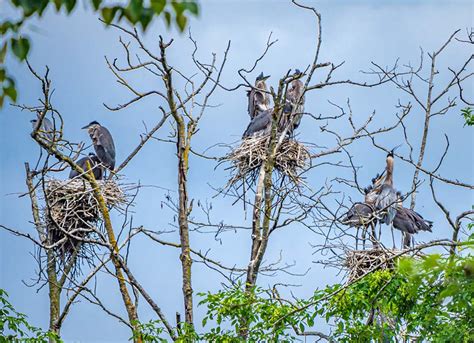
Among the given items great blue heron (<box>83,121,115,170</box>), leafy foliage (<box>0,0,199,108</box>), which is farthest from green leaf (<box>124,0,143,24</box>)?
great blue heron (<box>83,121,115,170</box>)

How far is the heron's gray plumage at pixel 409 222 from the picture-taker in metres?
15.4

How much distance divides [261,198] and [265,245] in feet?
2.43

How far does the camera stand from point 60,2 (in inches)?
149

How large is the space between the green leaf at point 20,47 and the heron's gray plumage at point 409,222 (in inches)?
473

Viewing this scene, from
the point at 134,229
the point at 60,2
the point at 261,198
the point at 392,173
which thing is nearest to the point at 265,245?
the point at 261,198

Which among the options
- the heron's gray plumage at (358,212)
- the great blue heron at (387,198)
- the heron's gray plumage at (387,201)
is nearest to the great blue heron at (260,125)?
the heron's gray plumage at (358,212)

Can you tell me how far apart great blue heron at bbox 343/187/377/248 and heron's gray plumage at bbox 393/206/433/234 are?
0.42m

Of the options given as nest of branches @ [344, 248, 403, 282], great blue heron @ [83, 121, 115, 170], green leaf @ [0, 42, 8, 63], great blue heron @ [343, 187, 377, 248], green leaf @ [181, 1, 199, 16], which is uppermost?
great blue heron @ [83, 121, 115, 170]

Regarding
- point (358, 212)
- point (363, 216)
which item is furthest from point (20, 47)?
point (363, 216)

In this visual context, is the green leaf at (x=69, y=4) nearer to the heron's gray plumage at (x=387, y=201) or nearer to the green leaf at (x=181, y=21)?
the green leaf at (x=181, y=21)

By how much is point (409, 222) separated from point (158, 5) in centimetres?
1226

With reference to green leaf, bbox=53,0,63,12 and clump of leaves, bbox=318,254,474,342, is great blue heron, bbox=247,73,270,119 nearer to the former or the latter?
clump of leaves, bbox=318,254,474,342

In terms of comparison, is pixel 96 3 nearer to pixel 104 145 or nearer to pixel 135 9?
pixel 135 9

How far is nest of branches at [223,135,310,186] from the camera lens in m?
13.7
